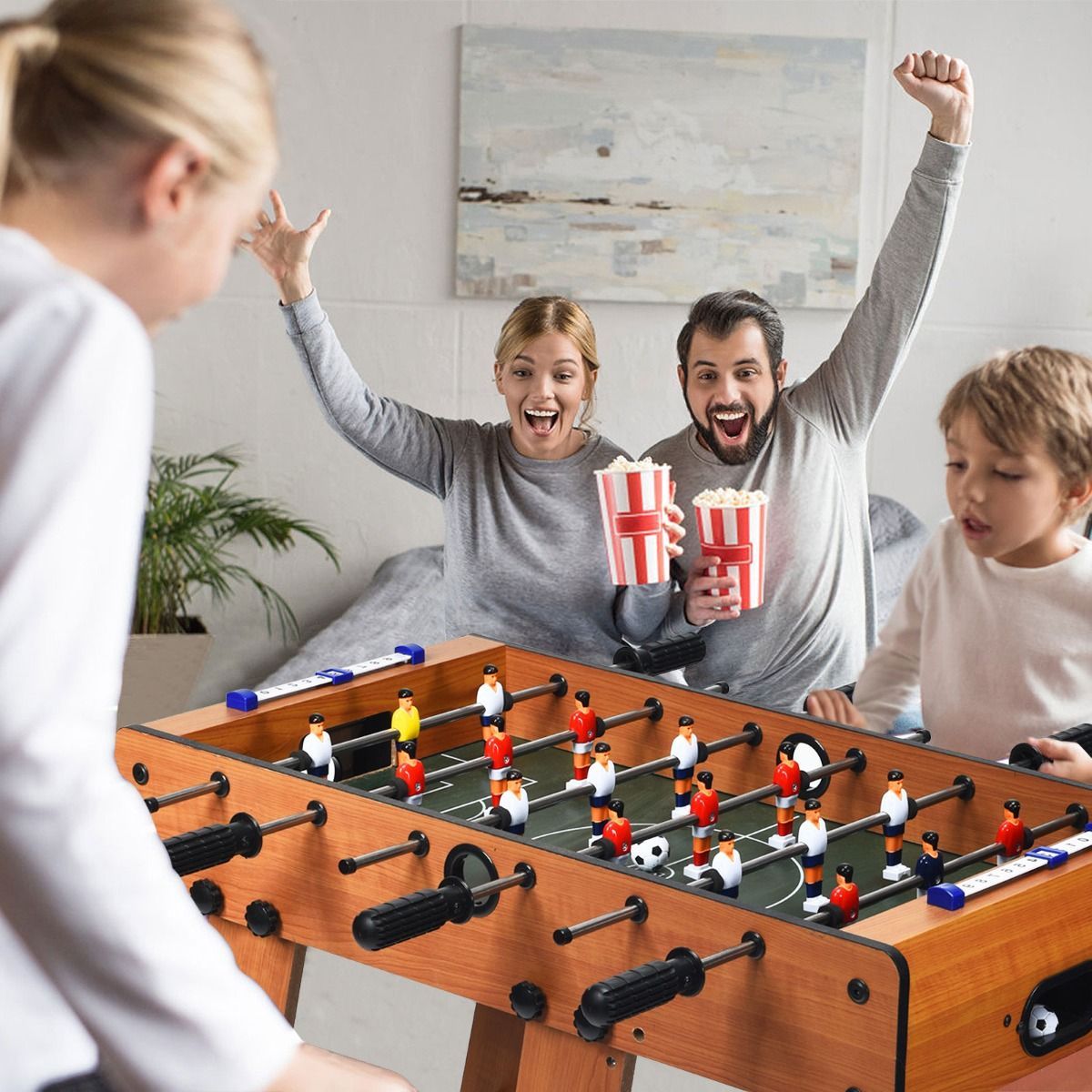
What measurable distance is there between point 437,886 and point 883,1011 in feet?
1.87

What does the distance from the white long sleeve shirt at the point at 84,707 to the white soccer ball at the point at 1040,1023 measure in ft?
3.22

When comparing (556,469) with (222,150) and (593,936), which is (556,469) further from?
(222,150)

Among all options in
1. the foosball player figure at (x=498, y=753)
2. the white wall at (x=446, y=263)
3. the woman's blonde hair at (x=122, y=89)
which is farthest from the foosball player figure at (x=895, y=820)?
the white wall at (x=446, y=263)

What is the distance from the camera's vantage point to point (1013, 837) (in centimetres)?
190

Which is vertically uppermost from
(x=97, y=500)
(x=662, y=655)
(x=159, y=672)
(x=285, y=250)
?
(x=285, y=250)

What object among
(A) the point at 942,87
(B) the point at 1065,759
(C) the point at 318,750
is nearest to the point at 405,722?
(C) the point at 318,750

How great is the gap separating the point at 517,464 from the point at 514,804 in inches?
46.9

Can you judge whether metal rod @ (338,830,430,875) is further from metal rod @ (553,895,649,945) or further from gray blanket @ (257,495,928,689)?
gray blanket @ (257,495,928,689)

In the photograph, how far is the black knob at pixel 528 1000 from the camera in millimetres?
1755

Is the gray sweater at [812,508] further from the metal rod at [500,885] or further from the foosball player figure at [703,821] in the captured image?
the metal rod at [500,885]

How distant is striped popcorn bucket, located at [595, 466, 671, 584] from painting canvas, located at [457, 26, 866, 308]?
2551 millimetres

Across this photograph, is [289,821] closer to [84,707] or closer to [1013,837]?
[1013,837]

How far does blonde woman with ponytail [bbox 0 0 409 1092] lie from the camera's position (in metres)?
0.87

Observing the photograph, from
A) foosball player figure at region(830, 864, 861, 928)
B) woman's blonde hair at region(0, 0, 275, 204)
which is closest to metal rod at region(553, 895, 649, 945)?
foosball player figure at region(830, 864, 861, 928)
